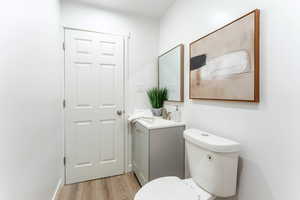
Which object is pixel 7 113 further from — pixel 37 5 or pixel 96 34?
pixel 96 34

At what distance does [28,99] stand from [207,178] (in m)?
1.35

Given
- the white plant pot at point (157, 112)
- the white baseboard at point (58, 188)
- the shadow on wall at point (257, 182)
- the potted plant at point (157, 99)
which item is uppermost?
the potted plant at point (157, 99)

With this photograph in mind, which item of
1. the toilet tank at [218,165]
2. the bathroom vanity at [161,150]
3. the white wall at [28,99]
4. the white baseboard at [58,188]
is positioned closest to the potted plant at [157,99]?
the bathroom vanity at [161,150]

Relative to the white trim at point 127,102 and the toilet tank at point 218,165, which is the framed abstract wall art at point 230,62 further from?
the white trim at point 127,102

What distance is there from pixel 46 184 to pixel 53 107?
0.73m

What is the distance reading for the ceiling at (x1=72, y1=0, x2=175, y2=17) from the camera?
195cm

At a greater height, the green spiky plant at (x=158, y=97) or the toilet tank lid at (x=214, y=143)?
the green spiky plant at (x=158, y=97)

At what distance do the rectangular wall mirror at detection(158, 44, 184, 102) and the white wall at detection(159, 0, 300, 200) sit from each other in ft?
1.90

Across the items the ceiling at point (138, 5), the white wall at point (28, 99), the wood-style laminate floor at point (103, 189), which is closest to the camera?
the white wall at point (28, 99)

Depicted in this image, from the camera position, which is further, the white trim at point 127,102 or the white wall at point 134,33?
the white trim at point 127,102

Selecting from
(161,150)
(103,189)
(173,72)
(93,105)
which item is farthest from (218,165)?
(93,105)

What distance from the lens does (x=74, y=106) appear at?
6.45 ft

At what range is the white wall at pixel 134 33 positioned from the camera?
199 centimetres

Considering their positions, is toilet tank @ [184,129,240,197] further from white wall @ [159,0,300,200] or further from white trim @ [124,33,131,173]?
white trim @ [124,33,131,173]
